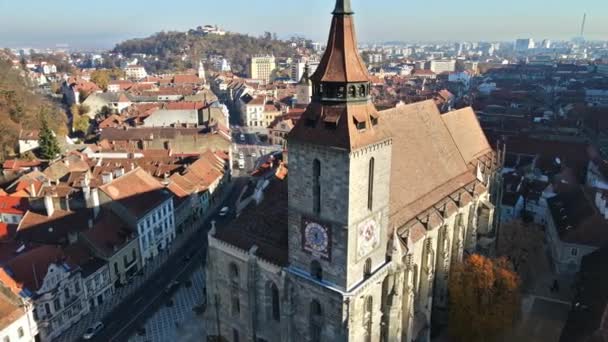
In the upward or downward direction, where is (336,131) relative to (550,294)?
upward

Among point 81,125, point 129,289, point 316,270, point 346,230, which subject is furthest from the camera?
point 81,125

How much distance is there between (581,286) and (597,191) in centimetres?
2128

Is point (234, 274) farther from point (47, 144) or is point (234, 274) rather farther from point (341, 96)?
point (47, 144)

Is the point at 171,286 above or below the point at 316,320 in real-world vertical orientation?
below

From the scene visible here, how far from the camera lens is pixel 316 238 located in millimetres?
33438

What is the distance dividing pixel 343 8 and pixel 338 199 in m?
12.4

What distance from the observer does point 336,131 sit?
3061 centimetres

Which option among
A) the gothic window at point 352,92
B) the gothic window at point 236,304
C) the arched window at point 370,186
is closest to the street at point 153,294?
the gothic window at point 236,304

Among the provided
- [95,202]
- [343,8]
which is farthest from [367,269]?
[95,202]

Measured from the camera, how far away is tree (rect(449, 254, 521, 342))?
42.9 metres

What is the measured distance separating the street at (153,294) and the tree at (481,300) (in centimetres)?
3288

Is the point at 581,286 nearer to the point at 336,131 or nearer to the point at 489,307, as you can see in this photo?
the point at 489,307

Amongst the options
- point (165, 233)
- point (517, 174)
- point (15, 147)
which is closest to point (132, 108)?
point (15, 147)

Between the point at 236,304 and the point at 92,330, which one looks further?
the point at 92,330
